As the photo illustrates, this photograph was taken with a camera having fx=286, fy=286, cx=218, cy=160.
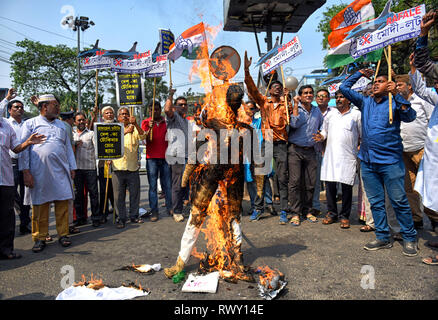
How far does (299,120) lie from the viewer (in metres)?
5.59

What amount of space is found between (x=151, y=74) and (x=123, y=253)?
4.02 m

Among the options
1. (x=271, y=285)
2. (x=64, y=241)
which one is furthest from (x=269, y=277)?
(x=64, y=241)

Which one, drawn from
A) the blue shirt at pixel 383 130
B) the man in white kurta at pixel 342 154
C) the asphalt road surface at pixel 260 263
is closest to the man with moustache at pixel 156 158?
A: the asphalt road surface at pixel 260 263

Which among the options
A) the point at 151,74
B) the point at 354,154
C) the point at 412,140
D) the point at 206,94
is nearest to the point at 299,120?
the point at 354,154

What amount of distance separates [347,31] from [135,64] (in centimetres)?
450

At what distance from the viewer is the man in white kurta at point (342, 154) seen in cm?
522

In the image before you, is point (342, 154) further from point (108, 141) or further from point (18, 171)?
point (18, 171)

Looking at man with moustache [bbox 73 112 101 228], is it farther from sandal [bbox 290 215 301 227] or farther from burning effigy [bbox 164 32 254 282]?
sandal [bbox 290 215 301 227]

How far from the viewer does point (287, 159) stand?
19.0 feet

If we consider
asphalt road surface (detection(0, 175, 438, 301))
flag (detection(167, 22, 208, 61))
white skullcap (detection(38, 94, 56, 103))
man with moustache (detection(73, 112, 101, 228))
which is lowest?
asphalt road surface (detection(0, 175, 438, 301))

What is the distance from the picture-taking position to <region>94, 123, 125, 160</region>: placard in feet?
19.1

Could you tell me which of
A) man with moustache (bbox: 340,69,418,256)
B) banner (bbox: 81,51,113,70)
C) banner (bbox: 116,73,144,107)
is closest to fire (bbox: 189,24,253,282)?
man with moustache (bbox: 340,69,418,256)
